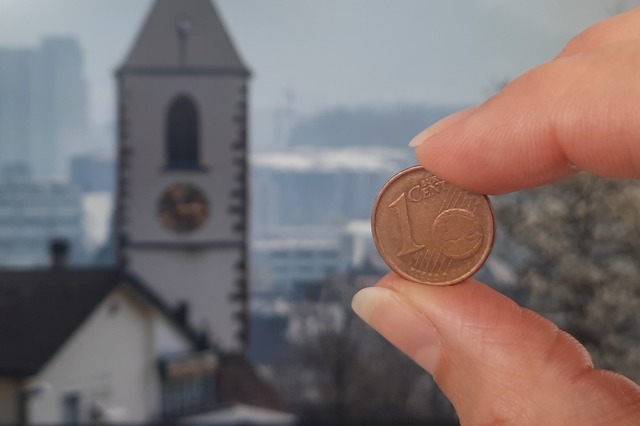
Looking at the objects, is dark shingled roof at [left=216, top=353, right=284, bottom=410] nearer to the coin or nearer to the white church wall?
the white church wall

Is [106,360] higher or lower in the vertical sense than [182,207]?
lower

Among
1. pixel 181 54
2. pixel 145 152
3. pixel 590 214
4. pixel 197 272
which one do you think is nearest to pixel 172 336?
pixel 197 272

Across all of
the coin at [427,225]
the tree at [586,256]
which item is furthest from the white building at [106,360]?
the coin at [427,225]

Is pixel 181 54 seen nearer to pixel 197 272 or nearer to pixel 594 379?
pixel 197 272

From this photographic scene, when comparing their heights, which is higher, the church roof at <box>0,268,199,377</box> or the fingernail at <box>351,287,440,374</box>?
the fingernail at <box>351,287,440,374</box>

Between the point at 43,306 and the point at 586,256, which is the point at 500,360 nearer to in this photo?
the point at 586,256

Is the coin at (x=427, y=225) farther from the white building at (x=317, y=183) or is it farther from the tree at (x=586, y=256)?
the white building at (x=317, y=183)

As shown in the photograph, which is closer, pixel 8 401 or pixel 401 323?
pixel 401 323

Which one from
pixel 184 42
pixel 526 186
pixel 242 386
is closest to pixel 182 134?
pixel 184 42

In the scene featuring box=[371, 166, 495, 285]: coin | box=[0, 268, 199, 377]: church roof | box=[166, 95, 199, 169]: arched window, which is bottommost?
box=[0, 268, 199, 377]: church roof

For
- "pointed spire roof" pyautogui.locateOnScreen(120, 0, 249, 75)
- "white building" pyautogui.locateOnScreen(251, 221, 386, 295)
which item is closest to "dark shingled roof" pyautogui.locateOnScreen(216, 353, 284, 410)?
"white building" pyautogui.locateOnScreen(251, 221, 386, 295)
